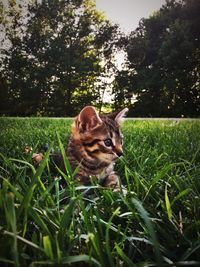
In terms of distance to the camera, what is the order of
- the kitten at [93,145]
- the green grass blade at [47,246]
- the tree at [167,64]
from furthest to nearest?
the tree at [167,64] → the kitten at [93,145] → the green grass blade at [47,246]

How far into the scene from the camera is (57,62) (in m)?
12.0

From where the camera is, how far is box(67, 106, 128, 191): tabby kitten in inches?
78.1

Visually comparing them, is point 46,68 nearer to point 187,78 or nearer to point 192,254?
point 187,78

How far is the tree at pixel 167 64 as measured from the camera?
12273mm

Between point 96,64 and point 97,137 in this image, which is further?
point 96,64

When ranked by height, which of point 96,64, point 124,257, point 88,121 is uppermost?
point 96,64

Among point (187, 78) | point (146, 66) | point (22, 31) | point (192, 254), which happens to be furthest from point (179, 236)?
point (146, 66)

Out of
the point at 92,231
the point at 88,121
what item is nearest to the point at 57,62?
the point at 88,121

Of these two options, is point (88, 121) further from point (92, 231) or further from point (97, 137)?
point (92, 231)

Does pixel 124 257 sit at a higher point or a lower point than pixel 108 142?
lower

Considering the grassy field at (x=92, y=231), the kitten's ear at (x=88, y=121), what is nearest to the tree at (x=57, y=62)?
the kitten's ear at (x=88, y=121)

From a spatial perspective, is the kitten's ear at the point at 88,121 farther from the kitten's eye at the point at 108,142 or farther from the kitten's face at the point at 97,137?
the kitten's eye at the point at 108,142

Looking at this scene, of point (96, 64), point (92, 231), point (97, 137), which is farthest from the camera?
point (96, 64)

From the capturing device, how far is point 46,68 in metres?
12.0
